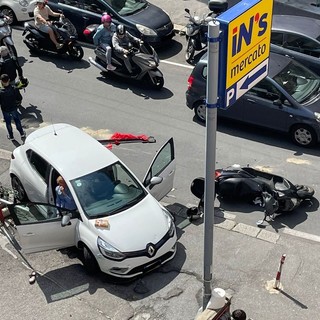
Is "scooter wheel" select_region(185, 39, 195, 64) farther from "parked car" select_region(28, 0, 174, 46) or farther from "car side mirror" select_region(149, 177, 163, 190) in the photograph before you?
"car side mirror" select_region(149, 177, 163, 190)

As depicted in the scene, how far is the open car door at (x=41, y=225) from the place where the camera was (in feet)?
29.4

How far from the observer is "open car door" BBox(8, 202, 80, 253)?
8961 mm

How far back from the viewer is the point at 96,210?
365 inches

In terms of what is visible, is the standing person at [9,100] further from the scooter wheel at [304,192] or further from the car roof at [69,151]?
the scooter wheel at [304,192]

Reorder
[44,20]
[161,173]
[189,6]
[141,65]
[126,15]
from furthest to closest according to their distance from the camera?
[189,6]
[126,15]
[44,20]
[141,65]
[161,173]

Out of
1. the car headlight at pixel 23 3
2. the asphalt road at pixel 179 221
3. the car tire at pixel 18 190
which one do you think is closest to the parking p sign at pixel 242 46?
the asphalt road at pixel 179 221

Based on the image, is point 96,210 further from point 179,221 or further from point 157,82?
point 157,82

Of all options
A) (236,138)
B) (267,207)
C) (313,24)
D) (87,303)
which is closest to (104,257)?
(87,303)

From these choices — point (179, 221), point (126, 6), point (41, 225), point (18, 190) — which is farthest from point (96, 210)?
point (126, 6)

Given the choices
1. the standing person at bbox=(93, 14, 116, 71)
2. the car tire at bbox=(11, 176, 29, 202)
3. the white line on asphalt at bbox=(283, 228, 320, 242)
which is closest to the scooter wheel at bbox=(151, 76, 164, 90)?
the standing person at bbox=(93, 14, 116, 71)

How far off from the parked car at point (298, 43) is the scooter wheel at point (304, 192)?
177 inches

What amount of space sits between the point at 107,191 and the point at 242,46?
4114mm

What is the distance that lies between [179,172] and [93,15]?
6911 mm

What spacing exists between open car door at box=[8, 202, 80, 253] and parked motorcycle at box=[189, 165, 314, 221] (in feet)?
7.74
